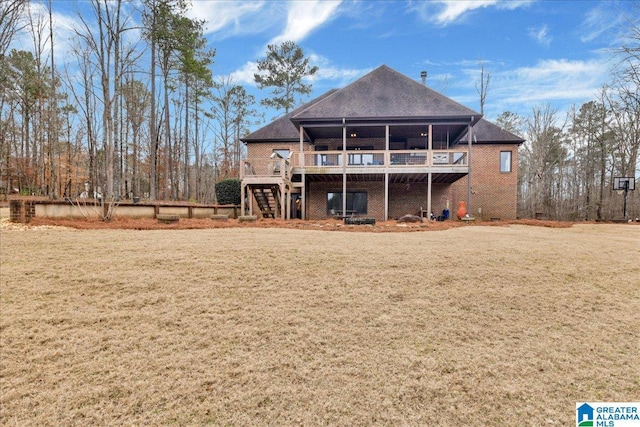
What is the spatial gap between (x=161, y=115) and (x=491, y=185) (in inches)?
1081

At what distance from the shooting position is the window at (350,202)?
57.1ft

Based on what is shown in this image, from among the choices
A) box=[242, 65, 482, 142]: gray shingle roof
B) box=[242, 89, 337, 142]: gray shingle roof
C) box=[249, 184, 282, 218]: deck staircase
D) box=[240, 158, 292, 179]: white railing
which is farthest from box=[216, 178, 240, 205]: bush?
box=[242, 65, 482, 142]: gray shingle roof

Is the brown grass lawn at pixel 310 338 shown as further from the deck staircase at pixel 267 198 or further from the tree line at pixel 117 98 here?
the tree line at pixel 117 98

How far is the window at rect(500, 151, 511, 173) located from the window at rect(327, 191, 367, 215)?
8.97 meters

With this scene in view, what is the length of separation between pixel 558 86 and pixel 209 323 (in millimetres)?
29093

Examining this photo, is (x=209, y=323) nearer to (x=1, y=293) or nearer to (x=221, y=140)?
(x=1, y=293)

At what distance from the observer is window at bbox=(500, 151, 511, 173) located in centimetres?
1777

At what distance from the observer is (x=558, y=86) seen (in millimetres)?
21609

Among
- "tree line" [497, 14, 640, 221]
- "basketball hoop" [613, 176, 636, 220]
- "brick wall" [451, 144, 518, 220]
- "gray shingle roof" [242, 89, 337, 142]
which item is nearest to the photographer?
"basketball hoop" [613, 176, 636, 220]

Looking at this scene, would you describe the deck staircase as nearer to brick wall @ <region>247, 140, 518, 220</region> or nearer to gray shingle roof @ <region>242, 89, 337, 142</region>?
brick wall @ <region>247, 140, 518, 220</region>

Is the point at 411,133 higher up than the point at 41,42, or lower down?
lower down

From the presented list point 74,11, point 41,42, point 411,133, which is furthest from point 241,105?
point 411,133

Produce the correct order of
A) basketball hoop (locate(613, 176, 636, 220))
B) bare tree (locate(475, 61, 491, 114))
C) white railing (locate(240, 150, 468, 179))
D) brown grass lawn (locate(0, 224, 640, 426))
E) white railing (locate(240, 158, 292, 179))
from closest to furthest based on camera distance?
brown grass lawn (locate(0, 224, 640, 426))
white railing (locate(240, 158, 292, 179))
white railing (locate(240, 150, 468, 179))
basketball hoop (locate(613, 176, 636, 220))
bare tree (locate(475, 61, 491, 114))

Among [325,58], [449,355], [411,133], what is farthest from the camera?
[325,58]
